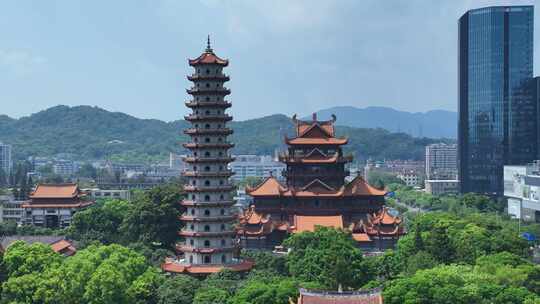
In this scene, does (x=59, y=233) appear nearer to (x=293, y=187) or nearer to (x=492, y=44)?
(x=293, y=187)

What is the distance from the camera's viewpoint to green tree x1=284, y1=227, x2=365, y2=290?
180 feet

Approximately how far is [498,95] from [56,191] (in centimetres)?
8678

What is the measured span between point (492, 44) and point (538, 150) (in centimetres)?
2173

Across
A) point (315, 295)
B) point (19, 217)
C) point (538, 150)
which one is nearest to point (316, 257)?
point (315, 295)

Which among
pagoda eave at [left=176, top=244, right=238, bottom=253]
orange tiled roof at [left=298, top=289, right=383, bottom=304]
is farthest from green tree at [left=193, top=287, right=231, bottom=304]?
pagoda eave at [left=176, top=244, right=238, bottom=253]

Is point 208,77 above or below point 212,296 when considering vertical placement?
above

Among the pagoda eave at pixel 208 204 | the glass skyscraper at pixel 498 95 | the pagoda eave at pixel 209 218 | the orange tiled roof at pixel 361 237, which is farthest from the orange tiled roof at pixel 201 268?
the glass skyscraper at pixel 498 95

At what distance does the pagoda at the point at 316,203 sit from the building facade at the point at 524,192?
128 feet

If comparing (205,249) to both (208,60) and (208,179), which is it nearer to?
(208,179)

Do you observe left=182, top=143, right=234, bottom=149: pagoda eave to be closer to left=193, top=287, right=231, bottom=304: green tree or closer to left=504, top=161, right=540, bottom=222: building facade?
left=193, top=287, right=231, bottom=304: green tree

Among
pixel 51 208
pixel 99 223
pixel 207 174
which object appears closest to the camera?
pixel 207 174

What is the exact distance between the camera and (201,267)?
63000 mm

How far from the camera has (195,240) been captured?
64188 mm

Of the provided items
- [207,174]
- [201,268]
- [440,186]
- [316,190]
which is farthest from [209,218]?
[440,186]
